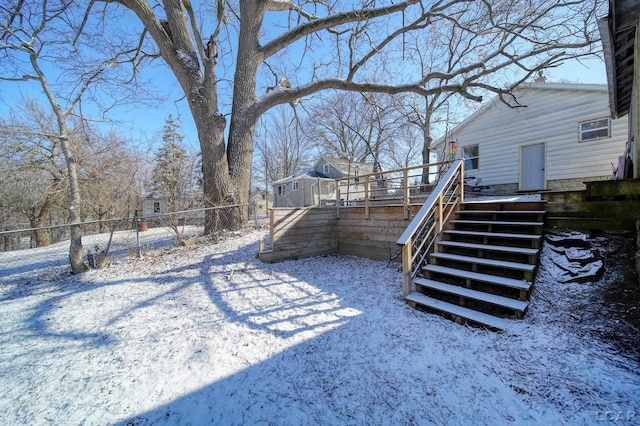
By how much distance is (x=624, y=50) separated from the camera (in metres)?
4.07

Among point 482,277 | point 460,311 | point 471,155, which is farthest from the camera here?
point 471,155

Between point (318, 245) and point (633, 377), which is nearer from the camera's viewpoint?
point (633, 377)

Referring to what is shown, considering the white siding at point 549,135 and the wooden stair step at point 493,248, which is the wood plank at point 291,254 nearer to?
the wooden stair step at point 493,248

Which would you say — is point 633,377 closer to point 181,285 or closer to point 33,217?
point 181,285

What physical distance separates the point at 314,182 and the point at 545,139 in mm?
12609

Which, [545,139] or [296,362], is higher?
[545,139]

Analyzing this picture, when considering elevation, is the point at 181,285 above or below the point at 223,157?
below

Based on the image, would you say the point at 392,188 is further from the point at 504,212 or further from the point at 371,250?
the point at 504,212

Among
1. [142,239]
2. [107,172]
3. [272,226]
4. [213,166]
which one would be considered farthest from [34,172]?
[272,226]

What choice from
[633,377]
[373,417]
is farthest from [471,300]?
[373,417]

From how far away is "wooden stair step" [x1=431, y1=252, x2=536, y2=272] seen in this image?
3057 millimetres

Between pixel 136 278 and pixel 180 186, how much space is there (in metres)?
3.08

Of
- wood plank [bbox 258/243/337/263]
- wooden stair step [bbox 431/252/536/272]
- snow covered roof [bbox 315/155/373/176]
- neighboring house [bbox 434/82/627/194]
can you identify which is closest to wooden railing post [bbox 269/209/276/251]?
wood plank [bbox 258/243/337/263]

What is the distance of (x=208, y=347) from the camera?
2.63 m
